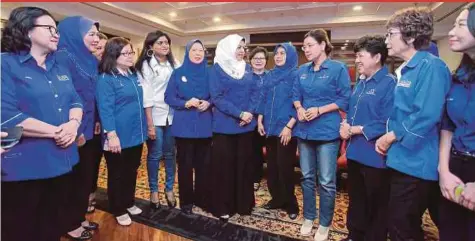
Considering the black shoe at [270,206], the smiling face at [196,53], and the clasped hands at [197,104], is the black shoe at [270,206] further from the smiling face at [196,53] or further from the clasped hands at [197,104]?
the smiling face at [196,53]

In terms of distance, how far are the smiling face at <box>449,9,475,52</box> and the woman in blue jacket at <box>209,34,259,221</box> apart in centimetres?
140

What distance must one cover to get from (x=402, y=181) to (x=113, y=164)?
1.97 meters

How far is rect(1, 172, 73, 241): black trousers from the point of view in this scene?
1276 millimetres

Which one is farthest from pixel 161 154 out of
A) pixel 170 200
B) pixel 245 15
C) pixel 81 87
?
pixel 245 15

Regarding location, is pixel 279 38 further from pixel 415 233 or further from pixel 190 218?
pixel 415 233

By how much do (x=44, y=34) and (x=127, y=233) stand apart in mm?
1514

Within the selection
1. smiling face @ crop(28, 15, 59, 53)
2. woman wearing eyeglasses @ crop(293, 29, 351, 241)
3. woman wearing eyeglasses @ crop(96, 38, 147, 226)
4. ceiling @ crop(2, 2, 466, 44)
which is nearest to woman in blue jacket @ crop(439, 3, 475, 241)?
woman wearing eyeglasses @ crop(293, 29, 351, 241)

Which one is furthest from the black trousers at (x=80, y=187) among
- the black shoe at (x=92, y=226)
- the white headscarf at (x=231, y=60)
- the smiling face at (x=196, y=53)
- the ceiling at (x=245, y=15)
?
the ceiling at (x=245, y=15)

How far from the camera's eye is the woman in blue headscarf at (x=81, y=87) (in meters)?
1.90

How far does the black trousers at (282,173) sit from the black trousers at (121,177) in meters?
1.18

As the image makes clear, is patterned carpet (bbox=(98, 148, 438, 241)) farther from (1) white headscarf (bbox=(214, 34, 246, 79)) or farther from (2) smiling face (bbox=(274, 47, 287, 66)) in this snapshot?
(2) smiling face (bbox=(274, 47, 287, 66))

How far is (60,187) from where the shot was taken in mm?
1497

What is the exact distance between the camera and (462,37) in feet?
3.79

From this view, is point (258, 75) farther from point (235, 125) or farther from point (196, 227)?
point (196, 227)
